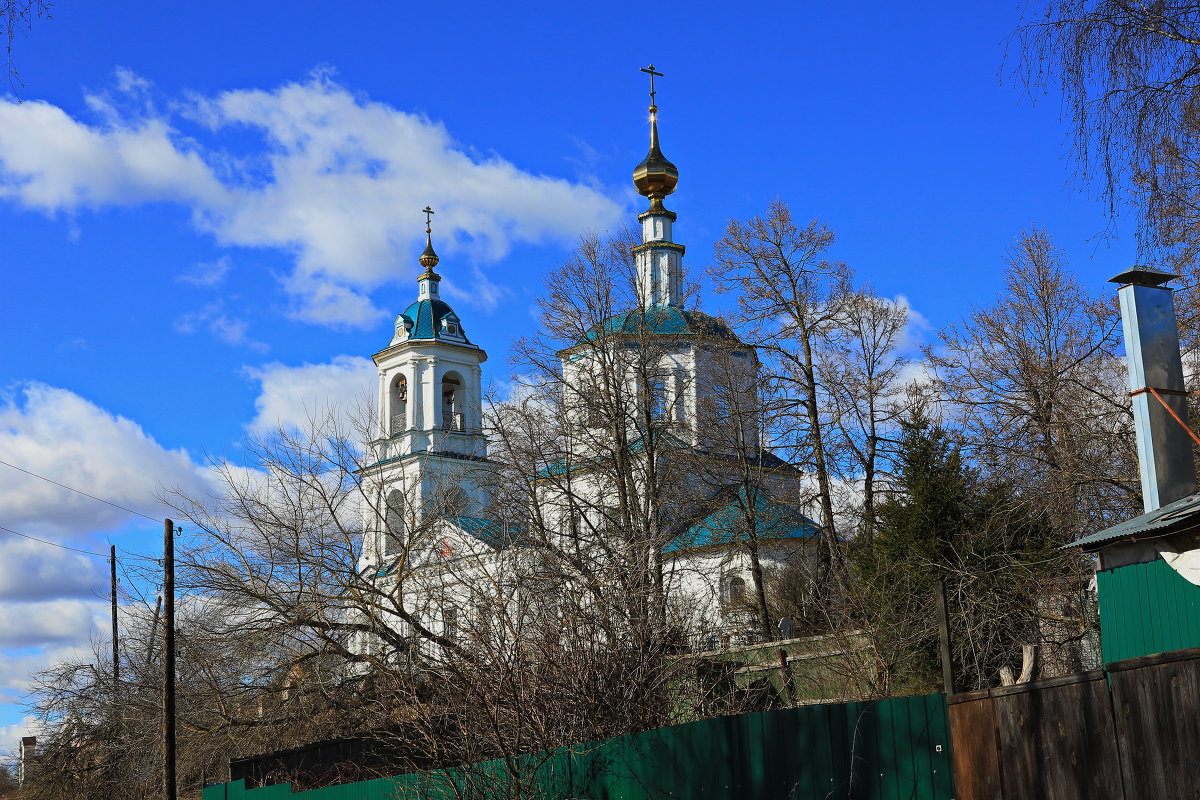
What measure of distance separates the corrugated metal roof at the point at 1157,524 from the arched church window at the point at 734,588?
77.4ft

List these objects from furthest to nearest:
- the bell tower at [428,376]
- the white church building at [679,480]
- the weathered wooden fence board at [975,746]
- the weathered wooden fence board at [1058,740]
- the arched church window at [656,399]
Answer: the bell tower at [428,376] < the arched church window at [656,399] < the white church building at [679,480] < the weathered wooden fence board at [975,746] < the weathered wooden fence board at [1058,740]

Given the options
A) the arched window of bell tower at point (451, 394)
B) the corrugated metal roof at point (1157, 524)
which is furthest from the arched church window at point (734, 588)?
the corrugated metal roof at point (1157, 524)

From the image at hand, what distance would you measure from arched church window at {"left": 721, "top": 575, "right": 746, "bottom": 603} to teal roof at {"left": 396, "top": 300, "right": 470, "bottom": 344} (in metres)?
19.2

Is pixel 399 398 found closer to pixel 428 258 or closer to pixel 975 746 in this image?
pixel 428 258

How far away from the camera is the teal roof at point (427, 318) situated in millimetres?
52562

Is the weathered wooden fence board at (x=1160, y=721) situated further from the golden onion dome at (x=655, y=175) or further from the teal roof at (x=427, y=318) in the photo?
the teal roof at (x=427, y=318)

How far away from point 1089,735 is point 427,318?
46.8 meters

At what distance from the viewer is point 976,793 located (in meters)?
8.69

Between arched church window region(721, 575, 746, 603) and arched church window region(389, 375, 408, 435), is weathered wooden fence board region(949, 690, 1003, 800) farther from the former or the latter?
arched church window region(389, 375, 408, 435)

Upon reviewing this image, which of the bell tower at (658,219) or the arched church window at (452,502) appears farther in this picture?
the bell tower at (658,219)

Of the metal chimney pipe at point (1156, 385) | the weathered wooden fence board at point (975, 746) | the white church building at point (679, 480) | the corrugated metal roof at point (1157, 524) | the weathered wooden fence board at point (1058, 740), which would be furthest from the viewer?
the white church building at point (679, 480)

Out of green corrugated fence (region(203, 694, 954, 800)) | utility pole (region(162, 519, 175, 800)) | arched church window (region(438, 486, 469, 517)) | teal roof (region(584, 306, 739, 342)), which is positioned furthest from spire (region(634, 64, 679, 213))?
green corrugated fence (region(203, 694, 954, 800))

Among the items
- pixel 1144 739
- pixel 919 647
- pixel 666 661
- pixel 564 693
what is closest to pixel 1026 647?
pixel 666 661

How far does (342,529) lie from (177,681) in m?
Answer: 4.39
